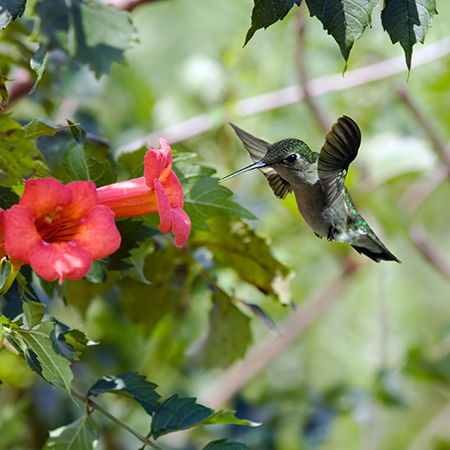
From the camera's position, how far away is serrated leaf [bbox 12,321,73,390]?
22.1 inches

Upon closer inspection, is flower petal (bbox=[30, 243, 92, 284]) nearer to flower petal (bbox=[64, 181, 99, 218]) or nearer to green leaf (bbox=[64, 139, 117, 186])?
flower petal (bbox=[64, 181, 99, 218])

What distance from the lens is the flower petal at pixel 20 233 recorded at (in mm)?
494

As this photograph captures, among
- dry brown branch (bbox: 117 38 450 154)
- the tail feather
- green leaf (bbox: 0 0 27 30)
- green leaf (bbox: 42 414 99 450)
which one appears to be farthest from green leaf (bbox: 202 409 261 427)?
dry brown branch (bbox: 117 38 450 154)

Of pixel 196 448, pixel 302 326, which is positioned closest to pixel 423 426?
pixel 302 326

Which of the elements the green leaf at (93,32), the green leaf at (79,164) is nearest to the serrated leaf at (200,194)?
the green leaf at (79,164)

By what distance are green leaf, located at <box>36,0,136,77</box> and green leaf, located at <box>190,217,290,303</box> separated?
0.37 metres

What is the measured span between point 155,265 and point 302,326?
3.06 ft

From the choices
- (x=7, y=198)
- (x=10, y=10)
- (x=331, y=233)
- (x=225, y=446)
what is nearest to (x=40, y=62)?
(x=10, y=10)

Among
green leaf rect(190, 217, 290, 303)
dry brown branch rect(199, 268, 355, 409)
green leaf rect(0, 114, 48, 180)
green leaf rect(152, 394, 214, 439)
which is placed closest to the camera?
green leaf rect(0, 114, 48, 180)

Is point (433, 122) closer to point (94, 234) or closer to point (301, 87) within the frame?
point (301, 87)

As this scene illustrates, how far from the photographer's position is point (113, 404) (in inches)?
73.0

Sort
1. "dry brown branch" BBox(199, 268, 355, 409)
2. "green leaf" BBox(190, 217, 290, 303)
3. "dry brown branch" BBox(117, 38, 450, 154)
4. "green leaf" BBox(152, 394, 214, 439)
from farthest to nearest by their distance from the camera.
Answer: "dry brown branch" BBox(199, 268, 355, 409) < "dry brown branch" BBox(117, 38, 450, 154) < "green leaf" BBox(190, 217, 290, 303) < "green leaf" BBox(152, 394, 214, 439)

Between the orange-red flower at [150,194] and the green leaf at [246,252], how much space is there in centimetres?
29

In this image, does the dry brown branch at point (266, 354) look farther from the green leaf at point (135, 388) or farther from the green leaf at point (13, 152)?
the green leaf at point (13, 152)
